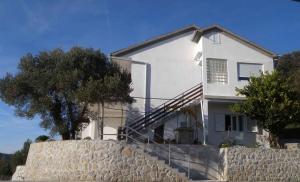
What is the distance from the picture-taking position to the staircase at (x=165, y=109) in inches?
1019

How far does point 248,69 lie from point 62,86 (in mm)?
13850

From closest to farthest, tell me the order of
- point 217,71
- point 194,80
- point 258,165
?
point 258,165 < point 217,71 < point 194,80

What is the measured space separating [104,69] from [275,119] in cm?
1041

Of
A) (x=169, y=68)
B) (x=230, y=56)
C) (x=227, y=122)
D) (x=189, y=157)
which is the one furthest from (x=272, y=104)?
(x=169, y=68)

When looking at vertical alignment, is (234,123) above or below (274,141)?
above

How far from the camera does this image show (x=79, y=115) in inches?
907

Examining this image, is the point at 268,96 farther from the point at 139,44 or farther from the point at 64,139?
the point at 64,139

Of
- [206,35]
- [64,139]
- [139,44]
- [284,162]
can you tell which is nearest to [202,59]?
[206,35]

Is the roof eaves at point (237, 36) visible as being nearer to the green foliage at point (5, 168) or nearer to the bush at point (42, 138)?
the bush at point (42, 138)

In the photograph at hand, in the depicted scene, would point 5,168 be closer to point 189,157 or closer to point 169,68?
point 169,68

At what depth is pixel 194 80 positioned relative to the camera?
97.1 feet

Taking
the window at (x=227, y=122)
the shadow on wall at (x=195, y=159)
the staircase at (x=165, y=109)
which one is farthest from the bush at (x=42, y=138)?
the window at (x=227, y=122)

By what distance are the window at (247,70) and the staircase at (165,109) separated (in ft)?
9.90

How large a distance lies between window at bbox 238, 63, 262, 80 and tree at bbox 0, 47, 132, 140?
906 centimetres
